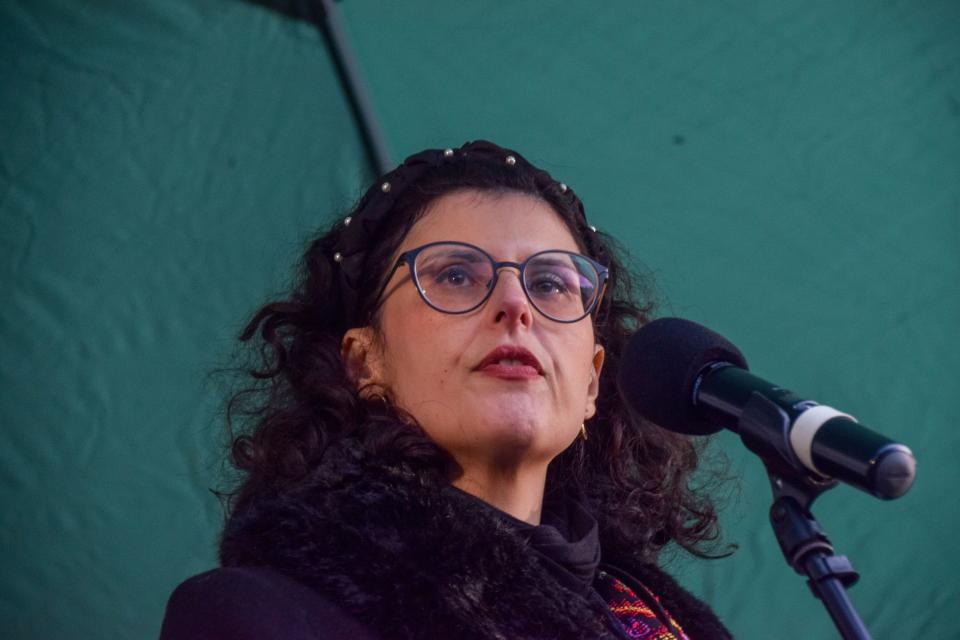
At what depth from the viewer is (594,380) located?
1.61 meters

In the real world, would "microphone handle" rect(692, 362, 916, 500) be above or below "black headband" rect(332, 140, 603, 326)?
below

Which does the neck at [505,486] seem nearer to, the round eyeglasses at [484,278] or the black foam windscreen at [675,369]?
the round eyeglasses at [484,278]

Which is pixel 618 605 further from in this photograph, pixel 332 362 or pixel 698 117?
pixel 698 117

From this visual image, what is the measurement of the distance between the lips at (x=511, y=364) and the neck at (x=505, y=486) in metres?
0.14

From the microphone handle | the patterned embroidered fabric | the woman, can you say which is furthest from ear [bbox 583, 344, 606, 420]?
the microphone handle

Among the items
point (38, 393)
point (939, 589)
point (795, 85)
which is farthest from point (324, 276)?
point (939, 589)

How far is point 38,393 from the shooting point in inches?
63.4

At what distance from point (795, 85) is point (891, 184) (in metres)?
0.24

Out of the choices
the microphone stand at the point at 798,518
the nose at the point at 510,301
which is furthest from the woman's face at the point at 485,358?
the microphone stand at the point at 798,518

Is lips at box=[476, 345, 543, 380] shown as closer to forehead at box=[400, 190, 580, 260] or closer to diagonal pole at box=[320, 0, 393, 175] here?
forehead at box=[400, 190, 580, 260]

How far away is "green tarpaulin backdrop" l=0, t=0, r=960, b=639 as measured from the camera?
166 cm

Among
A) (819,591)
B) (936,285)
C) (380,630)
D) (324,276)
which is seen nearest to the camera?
(819,591)

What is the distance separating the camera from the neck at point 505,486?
138 centimetres

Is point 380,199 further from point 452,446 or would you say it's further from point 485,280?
point 452,446
